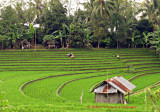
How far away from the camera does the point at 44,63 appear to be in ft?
88.4

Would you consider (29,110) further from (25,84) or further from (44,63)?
(44,63)

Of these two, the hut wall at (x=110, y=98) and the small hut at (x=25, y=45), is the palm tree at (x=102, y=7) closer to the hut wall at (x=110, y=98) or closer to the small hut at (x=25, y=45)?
the small hut at (x=25, y=45)

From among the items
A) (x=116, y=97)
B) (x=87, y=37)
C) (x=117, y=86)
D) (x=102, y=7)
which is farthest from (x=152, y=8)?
(x=116, y=97)

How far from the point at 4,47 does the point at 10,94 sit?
2192 centimetres

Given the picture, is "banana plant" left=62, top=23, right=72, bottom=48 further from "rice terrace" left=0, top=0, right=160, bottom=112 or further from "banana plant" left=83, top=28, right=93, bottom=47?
"banana plant" left=83, top=28, right=93, bottom=47

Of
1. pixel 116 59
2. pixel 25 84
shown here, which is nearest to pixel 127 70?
pixel 116 59

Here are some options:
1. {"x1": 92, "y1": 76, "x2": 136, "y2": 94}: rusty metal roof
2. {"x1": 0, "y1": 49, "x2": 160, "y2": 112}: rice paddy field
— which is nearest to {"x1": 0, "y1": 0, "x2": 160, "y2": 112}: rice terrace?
{"x1": 0, "y1": 49, "x2": 160, "y2": 112}: rice paddy field

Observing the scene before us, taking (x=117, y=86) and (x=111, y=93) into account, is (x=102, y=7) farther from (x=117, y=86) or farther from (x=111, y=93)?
(x=111, y=93)

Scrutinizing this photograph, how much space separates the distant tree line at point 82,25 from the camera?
32469mm

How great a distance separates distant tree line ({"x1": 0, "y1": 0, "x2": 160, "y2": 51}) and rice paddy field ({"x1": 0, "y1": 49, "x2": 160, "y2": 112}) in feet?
8.13

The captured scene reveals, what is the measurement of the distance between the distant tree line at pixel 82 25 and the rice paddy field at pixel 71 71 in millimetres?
2477

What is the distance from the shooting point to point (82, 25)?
1351 inches

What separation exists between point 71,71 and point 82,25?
11893 mm

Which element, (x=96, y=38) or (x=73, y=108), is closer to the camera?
(x=73, y=108)
